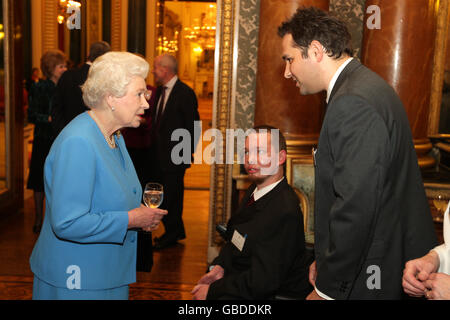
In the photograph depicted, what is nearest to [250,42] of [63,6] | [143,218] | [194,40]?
[143,218]

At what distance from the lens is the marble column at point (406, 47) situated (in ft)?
12.2

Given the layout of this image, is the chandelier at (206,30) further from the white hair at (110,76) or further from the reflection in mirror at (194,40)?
the white hair at (110,76)

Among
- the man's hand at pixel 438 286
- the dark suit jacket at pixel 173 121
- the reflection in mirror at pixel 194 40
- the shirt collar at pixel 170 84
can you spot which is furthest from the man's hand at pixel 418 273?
the reflection in mirror at pixel 194 40

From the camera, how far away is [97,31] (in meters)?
14.5

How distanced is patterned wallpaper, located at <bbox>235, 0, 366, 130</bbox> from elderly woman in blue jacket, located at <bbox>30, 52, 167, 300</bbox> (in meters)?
2.30

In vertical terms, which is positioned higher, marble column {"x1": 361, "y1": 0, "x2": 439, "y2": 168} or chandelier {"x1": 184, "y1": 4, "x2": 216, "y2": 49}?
chandelier {"x1": 184, "y1": 4, "x2": 216, "y2": 49}

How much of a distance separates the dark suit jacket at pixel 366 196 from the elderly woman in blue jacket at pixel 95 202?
2.45ft

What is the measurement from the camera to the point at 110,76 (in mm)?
2037

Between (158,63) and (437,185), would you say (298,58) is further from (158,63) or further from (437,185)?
(158,63)

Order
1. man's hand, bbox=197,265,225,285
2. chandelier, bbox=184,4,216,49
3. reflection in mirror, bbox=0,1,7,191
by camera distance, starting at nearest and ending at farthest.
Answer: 1. man's hand, bbox=197,265,225,285
2. reflection in mirror, bbox=0,1,7,191
3. chandelier, bbox=184,4,216,49

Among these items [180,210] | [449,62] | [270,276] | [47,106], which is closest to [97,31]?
[47,106]

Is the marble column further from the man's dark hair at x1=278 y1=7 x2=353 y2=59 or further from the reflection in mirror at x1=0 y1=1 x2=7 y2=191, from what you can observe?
the reflection in mirror at x1=0 y1=1 x2=7 y2=191

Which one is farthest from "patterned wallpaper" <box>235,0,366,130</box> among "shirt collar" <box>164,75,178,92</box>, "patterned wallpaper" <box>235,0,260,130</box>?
"shirt collar" <box>164,75,178,92</box>

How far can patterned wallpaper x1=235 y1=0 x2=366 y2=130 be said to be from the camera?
4.30 metres
